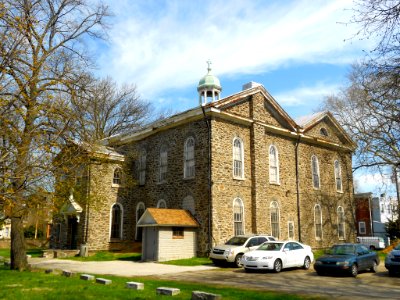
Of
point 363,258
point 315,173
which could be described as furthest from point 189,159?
point 363,258

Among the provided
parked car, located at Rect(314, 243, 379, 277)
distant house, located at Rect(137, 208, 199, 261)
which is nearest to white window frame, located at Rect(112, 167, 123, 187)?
distant house, located at Rect(137, 208, 199, 261)

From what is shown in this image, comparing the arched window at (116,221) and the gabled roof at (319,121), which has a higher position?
the gabled roof at (319,121)

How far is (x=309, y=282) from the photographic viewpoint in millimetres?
14094

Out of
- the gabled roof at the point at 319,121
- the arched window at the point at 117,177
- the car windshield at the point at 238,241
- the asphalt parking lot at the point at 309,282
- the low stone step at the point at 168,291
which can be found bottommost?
the asphalt parking lot at the point at 309,282

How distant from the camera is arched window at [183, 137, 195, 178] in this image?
25.0 m

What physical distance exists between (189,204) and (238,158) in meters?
4.41

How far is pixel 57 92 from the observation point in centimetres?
1620

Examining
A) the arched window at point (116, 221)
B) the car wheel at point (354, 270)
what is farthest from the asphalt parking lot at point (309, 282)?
the arched window at point (116, 221)

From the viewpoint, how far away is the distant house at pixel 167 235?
70.4 feet

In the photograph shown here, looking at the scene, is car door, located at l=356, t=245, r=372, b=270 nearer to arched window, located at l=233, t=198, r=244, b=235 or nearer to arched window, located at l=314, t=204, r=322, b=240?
arched window, located at l=233, t=198, r=244, b=235

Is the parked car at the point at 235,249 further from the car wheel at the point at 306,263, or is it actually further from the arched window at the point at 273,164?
the arched window at the point at 273,164

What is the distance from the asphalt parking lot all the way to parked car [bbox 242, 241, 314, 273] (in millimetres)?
338

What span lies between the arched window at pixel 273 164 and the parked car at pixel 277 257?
29.8 feet

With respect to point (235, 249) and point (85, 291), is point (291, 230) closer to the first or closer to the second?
point (235, 249)
